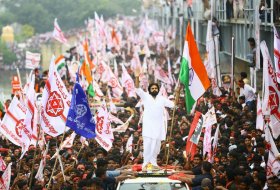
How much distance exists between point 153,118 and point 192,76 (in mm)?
2744

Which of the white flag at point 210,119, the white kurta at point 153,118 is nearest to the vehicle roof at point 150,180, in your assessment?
the white kurta at point 153,118

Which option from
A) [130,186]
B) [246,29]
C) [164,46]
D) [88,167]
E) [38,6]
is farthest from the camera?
[38,6]

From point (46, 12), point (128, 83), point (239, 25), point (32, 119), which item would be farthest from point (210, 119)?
point (46, 12)

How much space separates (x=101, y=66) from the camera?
122 feet

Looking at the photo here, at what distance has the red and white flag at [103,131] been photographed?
74.1 ft

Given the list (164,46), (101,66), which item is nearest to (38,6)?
(164,46)

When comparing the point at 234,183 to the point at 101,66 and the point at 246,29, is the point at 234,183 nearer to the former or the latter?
the point at 246,29

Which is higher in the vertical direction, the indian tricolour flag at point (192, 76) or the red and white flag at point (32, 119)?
the indian tricolour flag at point (192, 76)

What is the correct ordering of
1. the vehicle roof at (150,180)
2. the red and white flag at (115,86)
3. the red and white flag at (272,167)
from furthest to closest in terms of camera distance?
the red and white flag at (115,86) < the red and white flag at (272,167) < the vehicle roof at (150,180)

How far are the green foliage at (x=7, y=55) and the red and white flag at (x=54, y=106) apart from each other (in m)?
69.9

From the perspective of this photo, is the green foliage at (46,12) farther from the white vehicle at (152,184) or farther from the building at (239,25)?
the white vehicle at (152,184)

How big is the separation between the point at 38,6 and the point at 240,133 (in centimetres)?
9427

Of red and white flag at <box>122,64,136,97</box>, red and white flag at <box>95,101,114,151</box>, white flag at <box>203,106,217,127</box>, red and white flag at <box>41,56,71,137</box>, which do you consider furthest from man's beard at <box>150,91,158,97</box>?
red and white flag at <box>122,64,136,97</box>

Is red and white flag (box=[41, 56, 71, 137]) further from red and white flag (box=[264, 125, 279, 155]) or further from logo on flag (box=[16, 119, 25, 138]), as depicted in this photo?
red and white flag (box=[264, 125, 279, 155])
